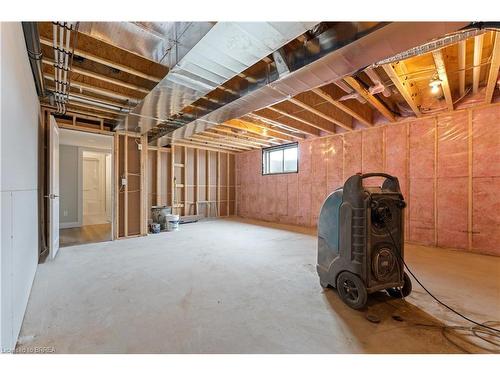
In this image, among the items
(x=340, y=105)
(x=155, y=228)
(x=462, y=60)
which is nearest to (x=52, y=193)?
(x=155, y=228)

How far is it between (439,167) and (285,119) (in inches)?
120

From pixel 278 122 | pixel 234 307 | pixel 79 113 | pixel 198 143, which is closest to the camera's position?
pixel 234 307

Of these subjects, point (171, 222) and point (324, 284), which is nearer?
point (324, 284)

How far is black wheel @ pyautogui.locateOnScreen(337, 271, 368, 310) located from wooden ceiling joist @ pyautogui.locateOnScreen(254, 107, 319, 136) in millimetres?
2823

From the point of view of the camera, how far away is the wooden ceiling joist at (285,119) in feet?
13.6

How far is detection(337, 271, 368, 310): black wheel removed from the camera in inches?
77.3

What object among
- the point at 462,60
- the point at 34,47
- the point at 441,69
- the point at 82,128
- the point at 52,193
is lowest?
the point at 52,193

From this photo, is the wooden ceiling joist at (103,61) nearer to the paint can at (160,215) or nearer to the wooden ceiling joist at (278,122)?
the wooden ceiling joist at (278,122)

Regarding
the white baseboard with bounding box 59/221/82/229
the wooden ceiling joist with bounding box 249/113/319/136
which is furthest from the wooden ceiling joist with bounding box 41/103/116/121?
the white baseboard with bounding box 59/221/82/229

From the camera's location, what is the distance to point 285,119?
4.76m

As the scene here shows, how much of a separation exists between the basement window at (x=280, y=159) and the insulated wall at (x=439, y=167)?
34.6 inches

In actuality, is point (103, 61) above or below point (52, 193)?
above

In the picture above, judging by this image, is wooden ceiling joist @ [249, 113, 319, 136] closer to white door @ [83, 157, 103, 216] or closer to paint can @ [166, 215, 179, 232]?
paint can @ [166, 215, 179, 232]

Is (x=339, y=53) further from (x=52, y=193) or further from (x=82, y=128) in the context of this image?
(x=82, y=128)
